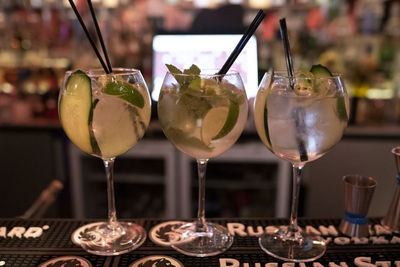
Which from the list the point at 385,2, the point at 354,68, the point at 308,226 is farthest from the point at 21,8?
the point at 308,226

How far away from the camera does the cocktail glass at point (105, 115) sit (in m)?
0.68

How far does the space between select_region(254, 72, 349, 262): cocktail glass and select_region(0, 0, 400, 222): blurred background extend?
1090mm

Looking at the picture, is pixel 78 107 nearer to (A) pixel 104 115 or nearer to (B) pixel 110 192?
(A) pixel 104 115

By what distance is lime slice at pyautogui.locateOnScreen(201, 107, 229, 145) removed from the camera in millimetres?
673

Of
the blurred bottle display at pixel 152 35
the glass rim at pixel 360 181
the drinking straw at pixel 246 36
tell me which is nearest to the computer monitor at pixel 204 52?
the blurred bottle display at pixel 152 35

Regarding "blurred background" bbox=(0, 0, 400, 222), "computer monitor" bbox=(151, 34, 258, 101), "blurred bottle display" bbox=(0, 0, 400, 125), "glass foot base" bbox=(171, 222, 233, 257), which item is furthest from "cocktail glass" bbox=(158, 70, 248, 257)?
"blurred bottle display" bbox=(0, 0, 400, 125)

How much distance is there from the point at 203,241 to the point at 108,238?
0.62 feet

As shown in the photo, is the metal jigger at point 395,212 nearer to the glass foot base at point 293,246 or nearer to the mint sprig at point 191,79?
the glass foot base at point 293,246

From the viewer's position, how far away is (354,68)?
9.00 feet

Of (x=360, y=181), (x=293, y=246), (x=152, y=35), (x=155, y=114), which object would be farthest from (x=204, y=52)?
(x=293, y=246)

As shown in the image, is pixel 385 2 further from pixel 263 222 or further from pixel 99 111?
pixel 99 111

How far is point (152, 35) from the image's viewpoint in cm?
274

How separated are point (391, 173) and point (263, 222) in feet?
5.24

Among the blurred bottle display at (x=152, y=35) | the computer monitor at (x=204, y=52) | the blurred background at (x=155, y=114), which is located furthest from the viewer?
the blurred bottle display at (x=152, y=35)
